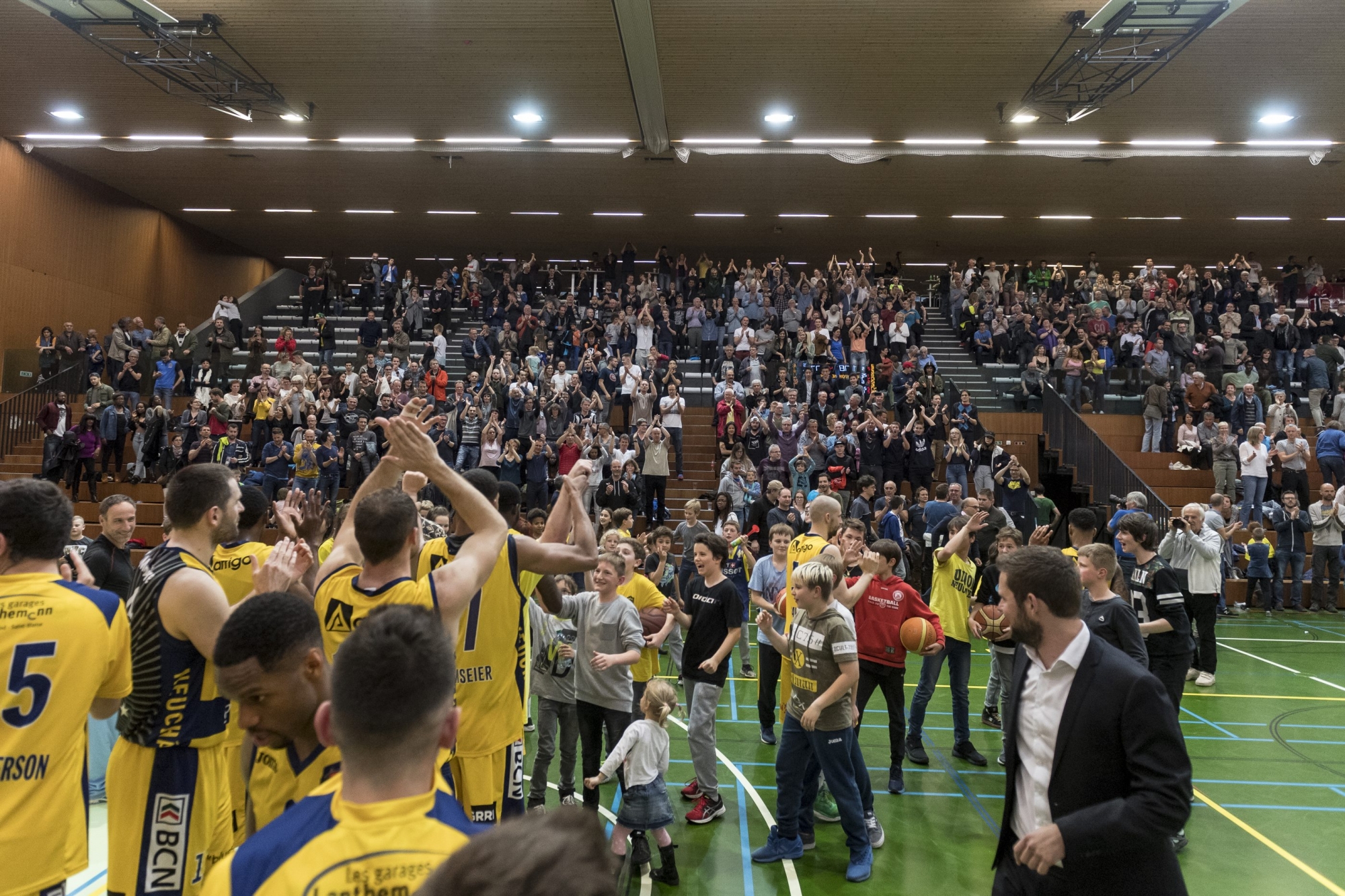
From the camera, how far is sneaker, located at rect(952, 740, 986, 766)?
7.11 metres

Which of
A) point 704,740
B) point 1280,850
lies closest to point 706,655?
point 704,740

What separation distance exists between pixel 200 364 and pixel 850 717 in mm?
21753

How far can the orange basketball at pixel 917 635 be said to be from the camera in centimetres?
607

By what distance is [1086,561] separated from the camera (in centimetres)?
503

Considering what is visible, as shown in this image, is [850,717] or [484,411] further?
[484,411]

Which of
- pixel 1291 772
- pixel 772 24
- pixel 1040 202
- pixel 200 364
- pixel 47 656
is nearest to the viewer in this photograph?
pixel 47 656

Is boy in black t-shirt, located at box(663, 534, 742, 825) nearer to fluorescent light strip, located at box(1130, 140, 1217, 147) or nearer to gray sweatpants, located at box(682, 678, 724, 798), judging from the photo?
gray sweatpants, located at box(682, 678, 724, 798)

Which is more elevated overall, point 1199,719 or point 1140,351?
point 1140,351

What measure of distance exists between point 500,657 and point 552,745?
2.24m

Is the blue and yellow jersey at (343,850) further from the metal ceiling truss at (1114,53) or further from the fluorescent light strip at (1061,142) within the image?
the fluorescent light strip at (1061,142)

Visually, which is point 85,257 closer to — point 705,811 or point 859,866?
point 705,811

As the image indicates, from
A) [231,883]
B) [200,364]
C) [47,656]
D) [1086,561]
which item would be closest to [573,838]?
[231,883]

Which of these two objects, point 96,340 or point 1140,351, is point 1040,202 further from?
point 96,340

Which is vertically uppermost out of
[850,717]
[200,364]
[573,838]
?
[200,364]
